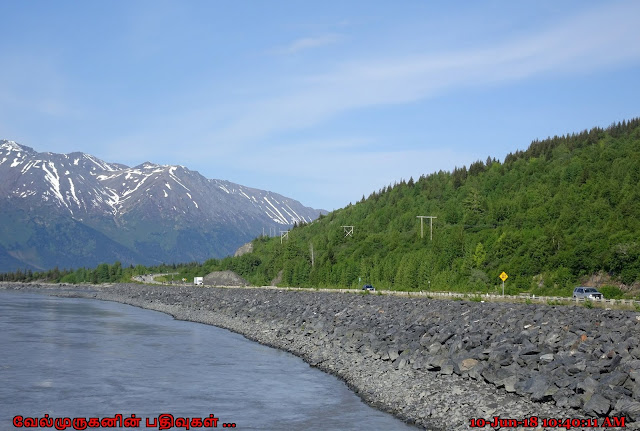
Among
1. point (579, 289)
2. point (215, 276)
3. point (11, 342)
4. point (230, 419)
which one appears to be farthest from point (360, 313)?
point (215, 276)

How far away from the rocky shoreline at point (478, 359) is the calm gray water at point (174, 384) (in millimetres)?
2174

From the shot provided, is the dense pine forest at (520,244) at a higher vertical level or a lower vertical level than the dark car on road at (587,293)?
higher

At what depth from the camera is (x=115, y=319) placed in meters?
91.5

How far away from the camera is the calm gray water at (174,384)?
30.6 metres

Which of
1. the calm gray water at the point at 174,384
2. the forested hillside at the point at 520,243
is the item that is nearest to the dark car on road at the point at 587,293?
the forested hillside at the point at 520,243

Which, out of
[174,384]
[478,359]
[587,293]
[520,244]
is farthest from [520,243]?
[174,384]

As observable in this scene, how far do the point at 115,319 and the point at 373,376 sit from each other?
6259cm

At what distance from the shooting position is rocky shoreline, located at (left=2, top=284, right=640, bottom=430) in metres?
25.8

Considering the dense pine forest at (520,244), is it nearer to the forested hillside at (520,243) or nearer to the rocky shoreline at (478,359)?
the forested hillside at (520,243)

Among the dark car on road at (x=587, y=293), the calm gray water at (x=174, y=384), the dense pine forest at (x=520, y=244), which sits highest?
the dense pine forest at (x=520, y=244)

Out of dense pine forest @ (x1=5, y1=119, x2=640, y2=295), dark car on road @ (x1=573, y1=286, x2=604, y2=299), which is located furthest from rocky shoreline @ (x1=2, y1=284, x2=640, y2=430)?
dense pine forest @ (x1=5, y1=119, x2=640, y2=295)

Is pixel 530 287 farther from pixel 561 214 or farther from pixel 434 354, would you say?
pixel 434 354

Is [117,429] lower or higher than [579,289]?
lower

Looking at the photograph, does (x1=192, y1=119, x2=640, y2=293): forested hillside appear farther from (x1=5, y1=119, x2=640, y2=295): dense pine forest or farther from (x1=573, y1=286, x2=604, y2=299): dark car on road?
(x1=573, y1=286, x2=604, y2=299): dark car on road
